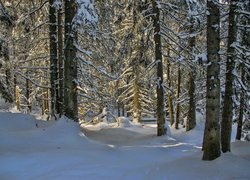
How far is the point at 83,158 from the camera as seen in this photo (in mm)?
11867

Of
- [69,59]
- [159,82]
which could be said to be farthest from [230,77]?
[159,82]

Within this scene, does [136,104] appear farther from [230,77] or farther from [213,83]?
[213,83]

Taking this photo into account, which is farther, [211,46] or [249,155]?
[249,155]

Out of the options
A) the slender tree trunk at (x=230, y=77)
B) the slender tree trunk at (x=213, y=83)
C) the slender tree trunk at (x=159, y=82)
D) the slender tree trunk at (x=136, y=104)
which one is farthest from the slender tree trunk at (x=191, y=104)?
the slender tree trunk at (x=213, y=83)

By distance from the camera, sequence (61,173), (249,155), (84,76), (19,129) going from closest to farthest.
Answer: (61,173) < (249,155) < (19,129) < (84,76)

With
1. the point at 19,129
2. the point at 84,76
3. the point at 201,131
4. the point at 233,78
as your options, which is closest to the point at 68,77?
the point at 19,129

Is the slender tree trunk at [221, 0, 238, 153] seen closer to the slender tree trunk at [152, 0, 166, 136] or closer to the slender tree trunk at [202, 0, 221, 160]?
the slender tree trunk at [202, 0, 221, 160]

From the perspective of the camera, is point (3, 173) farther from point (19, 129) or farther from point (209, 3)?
point (209, 3)

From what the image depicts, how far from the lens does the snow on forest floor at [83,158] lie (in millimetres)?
10008

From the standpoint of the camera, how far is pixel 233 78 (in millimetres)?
13367

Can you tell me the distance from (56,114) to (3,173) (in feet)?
29.7

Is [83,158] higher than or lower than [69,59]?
lower

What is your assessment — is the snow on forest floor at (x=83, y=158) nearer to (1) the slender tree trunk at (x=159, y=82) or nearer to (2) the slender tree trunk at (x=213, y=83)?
(2) the slender tree trunk at (x=213, y=83)

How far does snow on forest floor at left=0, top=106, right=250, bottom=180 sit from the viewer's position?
10.0 meters
